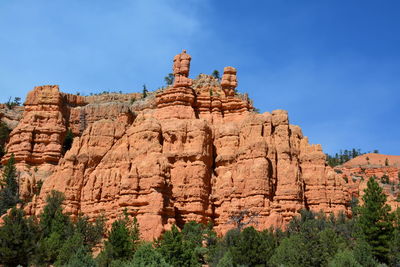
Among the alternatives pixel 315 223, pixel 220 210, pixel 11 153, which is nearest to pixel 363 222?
pixel 315 223

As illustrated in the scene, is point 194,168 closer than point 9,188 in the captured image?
Yes

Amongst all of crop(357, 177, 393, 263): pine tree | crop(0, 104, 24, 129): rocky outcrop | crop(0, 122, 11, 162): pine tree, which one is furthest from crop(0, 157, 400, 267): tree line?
crop(0, 104, 24, 129): rocky outcrop

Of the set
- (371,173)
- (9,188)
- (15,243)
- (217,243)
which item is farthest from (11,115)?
(371,173)

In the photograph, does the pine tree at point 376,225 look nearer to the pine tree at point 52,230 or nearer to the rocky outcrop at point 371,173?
the rocky outcrop at point 371,173

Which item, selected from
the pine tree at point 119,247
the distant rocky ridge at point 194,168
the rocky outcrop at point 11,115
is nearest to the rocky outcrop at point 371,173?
Answer: the distant rocky ridge at point 194,168

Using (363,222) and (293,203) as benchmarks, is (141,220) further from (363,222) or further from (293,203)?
(363,222)

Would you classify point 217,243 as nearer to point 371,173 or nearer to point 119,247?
point 119,247

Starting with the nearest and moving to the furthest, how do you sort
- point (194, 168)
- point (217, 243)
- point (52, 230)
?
point (217, 243) < point (52, 230) < point (194, 168)

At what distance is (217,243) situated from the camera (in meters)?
51.3

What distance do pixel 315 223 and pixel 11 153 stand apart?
43.8 m

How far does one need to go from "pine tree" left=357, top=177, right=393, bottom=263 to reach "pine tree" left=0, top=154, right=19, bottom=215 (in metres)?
38.3

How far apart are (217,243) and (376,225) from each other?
13618 millimetres

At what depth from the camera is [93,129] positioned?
63.5 metres

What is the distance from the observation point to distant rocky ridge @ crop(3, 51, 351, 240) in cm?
5453
